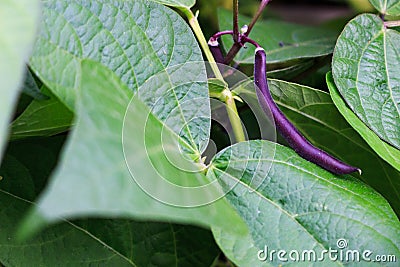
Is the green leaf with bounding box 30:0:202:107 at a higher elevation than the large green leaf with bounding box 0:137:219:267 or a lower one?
higher

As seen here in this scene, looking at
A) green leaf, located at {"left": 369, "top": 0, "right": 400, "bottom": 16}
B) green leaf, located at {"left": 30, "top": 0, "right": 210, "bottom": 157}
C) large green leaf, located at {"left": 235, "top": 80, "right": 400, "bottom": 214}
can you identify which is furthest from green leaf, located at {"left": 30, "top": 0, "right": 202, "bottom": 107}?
green leaf, located at {"left": 369, "top": 0, "right": 400, "bottom": 16}

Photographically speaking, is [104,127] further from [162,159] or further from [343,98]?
[343,98]

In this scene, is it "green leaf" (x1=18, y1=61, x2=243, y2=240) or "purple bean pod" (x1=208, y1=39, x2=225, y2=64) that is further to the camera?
"purple bean pod" (x1=208, y1=39, x2=225, y2=64)

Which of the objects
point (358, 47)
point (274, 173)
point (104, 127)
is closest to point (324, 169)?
point (274, 173)

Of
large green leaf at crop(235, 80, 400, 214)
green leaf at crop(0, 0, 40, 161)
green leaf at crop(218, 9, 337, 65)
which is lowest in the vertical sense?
large green leaf at crop(235, 80, 400, 214)

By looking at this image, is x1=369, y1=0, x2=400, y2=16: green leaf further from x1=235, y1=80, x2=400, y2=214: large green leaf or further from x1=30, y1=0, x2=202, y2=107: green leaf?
x1=30, y1=0, x2=202, y2=107: green leaf

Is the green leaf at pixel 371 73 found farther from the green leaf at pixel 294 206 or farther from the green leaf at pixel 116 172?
the green leaf at pixel 116 172
